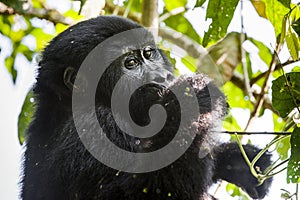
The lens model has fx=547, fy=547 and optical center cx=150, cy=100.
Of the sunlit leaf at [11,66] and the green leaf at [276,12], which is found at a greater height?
the green leaf at [276,12]

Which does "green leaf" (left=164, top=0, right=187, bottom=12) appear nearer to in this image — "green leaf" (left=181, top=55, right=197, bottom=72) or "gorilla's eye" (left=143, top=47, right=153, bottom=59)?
"green leaf" (left=181, top=55, right=197, bottom=72)

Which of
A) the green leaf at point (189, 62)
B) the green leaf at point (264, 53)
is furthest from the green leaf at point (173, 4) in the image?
the green leaf at point (264, 53)

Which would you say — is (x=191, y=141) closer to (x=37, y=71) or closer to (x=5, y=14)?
(x=37, y=71)

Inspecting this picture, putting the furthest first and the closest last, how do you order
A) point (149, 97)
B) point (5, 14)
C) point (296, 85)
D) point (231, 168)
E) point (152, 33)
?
point (5, 14), point (152, 33), point (231, 168), point (149, 97), point (296, 85)

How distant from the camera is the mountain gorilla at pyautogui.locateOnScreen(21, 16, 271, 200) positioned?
3.25 m

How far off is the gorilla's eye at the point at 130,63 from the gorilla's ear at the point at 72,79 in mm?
387

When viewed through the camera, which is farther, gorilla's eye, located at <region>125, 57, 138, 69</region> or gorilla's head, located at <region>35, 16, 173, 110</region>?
gorilla's eye, located at <region>125, 57, 138, 69</region>

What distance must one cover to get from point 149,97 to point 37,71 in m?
0.93

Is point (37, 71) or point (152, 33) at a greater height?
point (152, 33)

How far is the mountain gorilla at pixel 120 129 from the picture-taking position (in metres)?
3.25

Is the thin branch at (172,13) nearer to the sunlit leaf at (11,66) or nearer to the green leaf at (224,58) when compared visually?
the green leaf at (224,58)

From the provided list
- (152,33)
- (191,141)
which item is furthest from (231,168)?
(152,33)

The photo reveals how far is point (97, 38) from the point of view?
396 centimetres

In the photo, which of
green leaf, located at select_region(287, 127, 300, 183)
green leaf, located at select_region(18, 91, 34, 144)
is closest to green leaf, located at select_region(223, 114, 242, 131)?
green leaf, located at select_region(18, 91, 34, 144)
